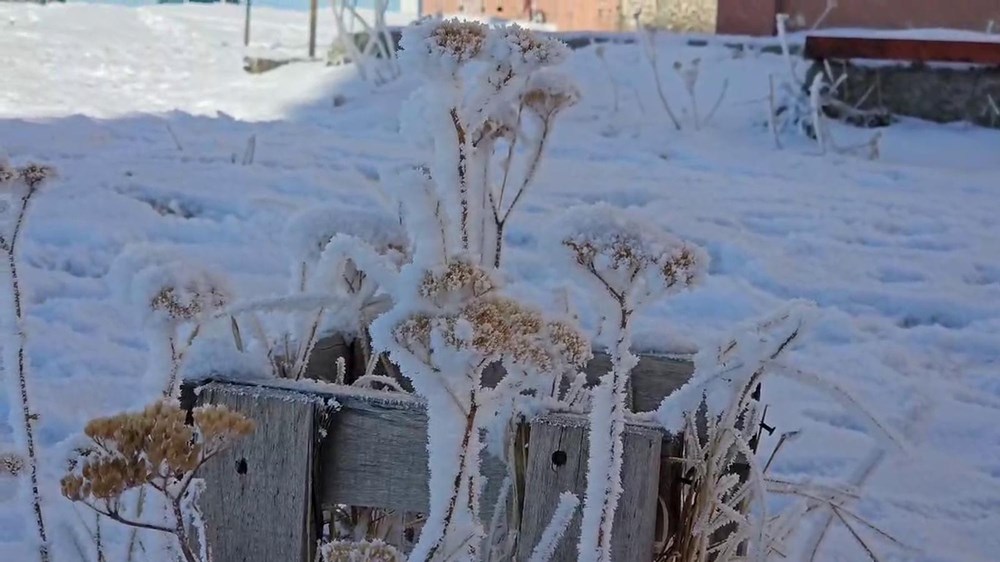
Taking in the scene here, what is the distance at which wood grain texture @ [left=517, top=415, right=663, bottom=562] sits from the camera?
0.81 meters

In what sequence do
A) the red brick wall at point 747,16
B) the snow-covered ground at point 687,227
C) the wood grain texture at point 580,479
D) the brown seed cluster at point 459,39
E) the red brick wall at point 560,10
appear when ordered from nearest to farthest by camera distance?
the brown seed cluster at point 459,39, the wood grain texture at point 580,479, the snow-covered ground at point 687,227, the red brick wall at point 747,16, the red brick wall at point 560,10

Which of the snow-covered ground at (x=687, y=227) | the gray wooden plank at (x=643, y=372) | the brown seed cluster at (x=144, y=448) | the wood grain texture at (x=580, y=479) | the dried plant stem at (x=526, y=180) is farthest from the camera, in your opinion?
the snow-covered ground at (x=687, y=227)

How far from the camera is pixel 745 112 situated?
16.6 ft

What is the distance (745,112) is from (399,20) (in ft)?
17.3

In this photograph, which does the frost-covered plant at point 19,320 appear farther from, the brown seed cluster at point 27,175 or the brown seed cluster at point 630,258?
the brown seed cluster at point 630,258

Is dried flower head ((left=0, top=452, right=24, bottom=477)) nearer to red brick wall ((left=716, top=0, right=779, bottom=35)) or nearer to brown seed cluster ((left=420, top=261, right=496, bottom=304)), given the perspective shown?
brown seed cluster ((left=420, top=261, right=496, bottom=304))

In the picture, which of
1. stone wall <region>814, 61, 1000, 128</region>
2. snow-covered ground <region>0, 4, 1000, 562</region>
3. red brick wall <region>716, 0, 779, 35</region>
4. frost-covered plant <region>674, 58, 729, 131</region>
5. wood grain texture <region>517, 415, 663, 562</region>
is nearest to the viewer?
wood grain texture <region>517, 415, 663, 562</region>

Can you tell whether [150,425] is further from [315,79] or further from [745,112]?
[315,79]

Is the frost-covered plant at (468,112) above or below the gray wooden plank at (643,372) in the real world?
above

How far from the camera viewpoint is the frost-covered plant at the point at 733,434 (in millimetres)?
782

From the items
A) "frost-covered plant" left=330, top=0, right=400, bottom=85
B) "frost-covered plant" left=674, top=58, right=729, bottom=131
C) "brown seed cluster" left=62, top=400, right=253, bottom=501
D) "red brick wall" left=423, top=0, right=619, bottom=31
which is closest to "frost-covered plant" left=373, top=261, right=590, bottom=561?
"brown seed cluster" left=62, top=400, right=253, bottom=501

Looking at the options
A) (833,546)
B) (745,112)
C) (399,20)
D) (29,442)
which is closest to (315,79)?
(745,112)

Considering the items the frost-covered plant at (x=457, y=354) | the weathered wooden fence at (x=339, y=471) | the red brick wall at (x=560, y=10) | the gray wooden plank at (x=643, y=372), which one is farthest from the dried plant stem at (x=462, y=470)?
the red brick wall at (x=560, y=10)

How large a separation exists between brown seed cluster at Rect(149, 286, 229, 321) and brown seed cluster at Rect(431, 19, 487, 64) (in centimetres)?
24
